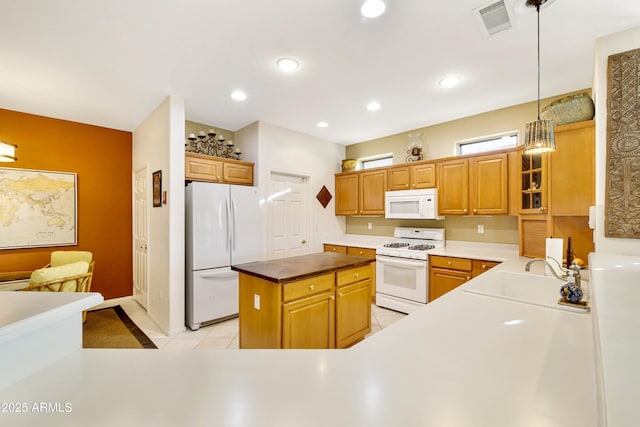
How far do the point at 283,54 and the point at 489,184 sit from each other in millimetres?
2845

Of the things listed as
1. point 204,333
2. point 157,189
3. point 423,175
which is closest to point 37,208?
point 157,189

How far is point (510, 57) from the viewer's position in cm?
237

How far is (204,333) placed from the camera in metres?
3.14

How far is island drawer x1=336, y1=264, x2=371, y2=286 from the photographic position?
2.56 meters

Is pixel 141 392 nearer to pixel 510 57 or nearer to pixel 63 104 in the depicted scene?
pixel 510 57

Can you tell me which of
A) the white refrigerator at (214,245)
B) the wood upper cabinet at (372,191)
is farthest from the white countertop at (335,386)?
the wood upper cabinet at (372,191)

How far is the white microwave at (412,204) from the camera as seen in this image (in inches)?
150

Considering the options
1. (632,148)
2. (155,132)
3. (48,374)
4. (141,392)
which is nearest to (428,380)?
(141,392)

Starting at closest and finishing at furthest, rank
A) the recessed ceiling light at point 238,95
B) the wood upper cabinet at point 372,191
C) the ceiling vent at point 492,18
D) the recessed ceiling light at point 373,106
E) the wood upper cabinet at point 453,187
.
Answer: the ceiling vent at point 492,18 < the recessed ceiling light at point 238,95 < the recessed ceiling light at point 373,106 < the wood upper cabinet at point 453,187 < the wood upper cabinet at point 372,191

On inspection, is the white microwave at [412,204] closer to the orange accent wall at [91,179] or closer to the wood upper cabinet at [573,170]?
the wood upper cabinet at [573,170]

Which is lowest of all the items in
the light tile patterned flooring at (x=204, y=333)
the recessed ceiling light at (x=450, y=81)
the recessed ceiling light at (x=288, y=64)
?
the light tile patterned flooring at (x=204, y=333)

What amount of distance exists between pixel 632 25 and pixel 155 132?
15.1 feet

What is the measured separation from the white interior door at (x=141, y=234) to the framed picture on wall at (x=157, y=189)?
0.32 metres

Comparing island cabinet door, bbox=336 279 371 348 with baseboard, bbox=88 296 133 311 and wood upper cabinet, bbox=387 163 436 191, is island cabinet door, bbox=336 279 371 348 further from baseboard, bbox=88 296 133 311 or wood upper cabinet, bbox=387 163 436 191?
baseboard, bbox=88 296 133 311
